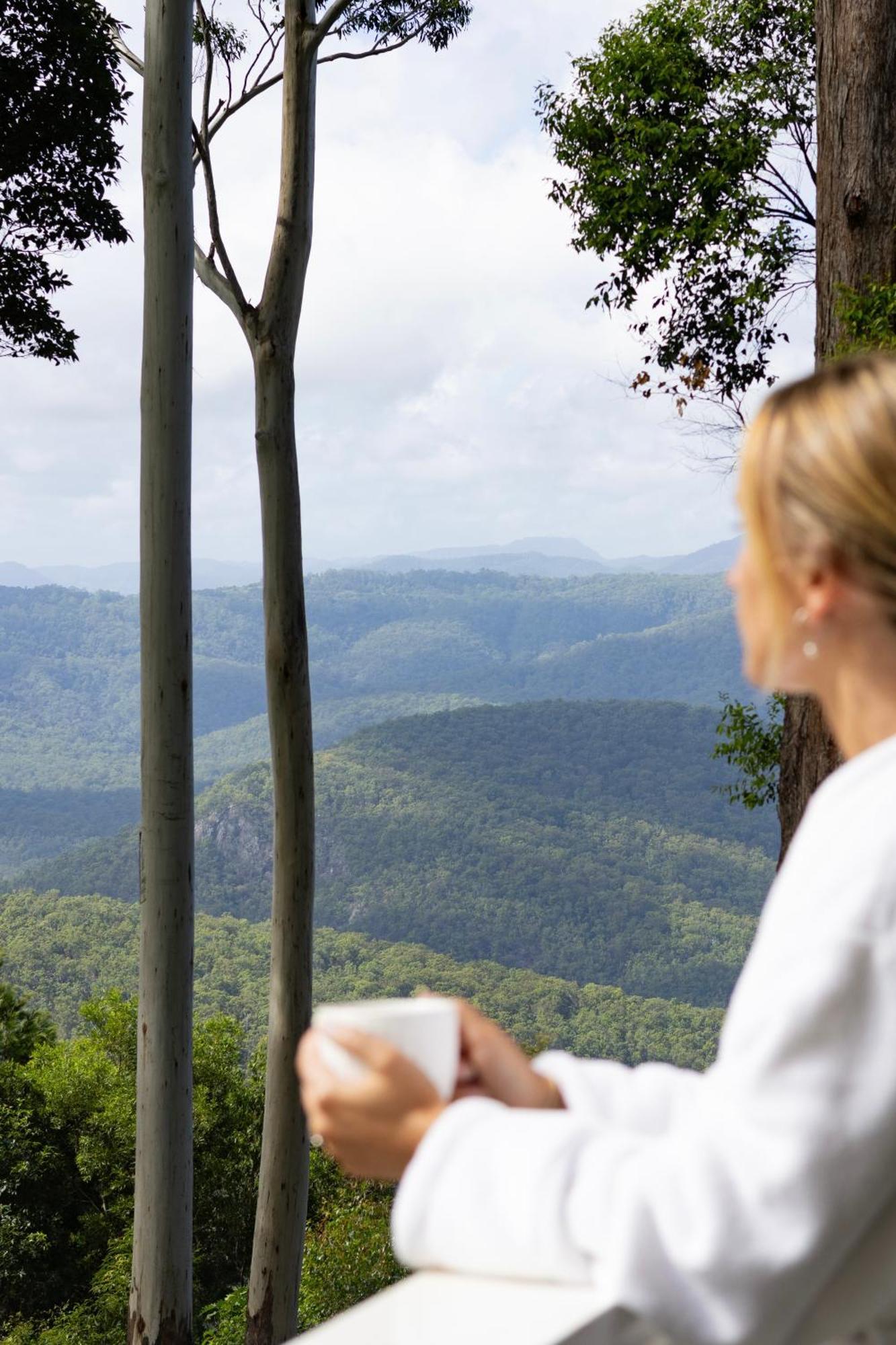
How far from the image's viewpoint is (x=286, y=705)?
4.59 m

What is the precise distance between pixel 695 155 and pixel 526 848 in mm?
26404

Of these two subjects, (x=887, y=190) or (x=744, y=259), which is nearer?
(x=887, y=190)

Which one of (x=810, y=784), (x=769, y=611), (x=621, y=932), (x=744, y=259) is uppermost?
(x=744, y=259)

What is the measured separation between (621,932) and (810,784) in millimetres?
26299

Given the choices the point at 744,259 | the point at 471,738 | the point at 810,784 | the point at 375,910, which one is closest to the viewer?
the point at 810,784

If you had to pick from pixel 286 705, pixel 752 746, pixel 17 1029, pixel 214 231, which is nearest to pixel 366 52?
pixel 214 231

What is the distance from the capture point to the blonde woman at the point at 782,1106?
521mm

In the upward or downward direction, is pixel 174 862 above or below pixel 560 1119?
below

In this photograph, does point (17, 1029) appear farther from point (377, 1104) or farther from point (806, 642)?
point (806, 642)

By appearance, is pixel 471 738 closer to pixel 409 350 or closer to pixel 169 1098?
pixel 409 350

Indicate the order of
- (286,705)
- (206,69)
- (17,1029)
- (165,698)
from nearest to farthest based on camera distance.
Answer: (165,698) → (286,705) → (206,69) → (17,1029)

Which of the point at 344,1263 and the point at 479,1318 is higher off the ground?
the point at 479,1318

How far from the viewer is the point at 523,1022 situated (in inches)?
765

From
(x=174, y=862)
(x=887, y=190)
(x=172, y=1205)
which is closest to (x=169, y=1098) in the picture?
(x=172, y=1205)
